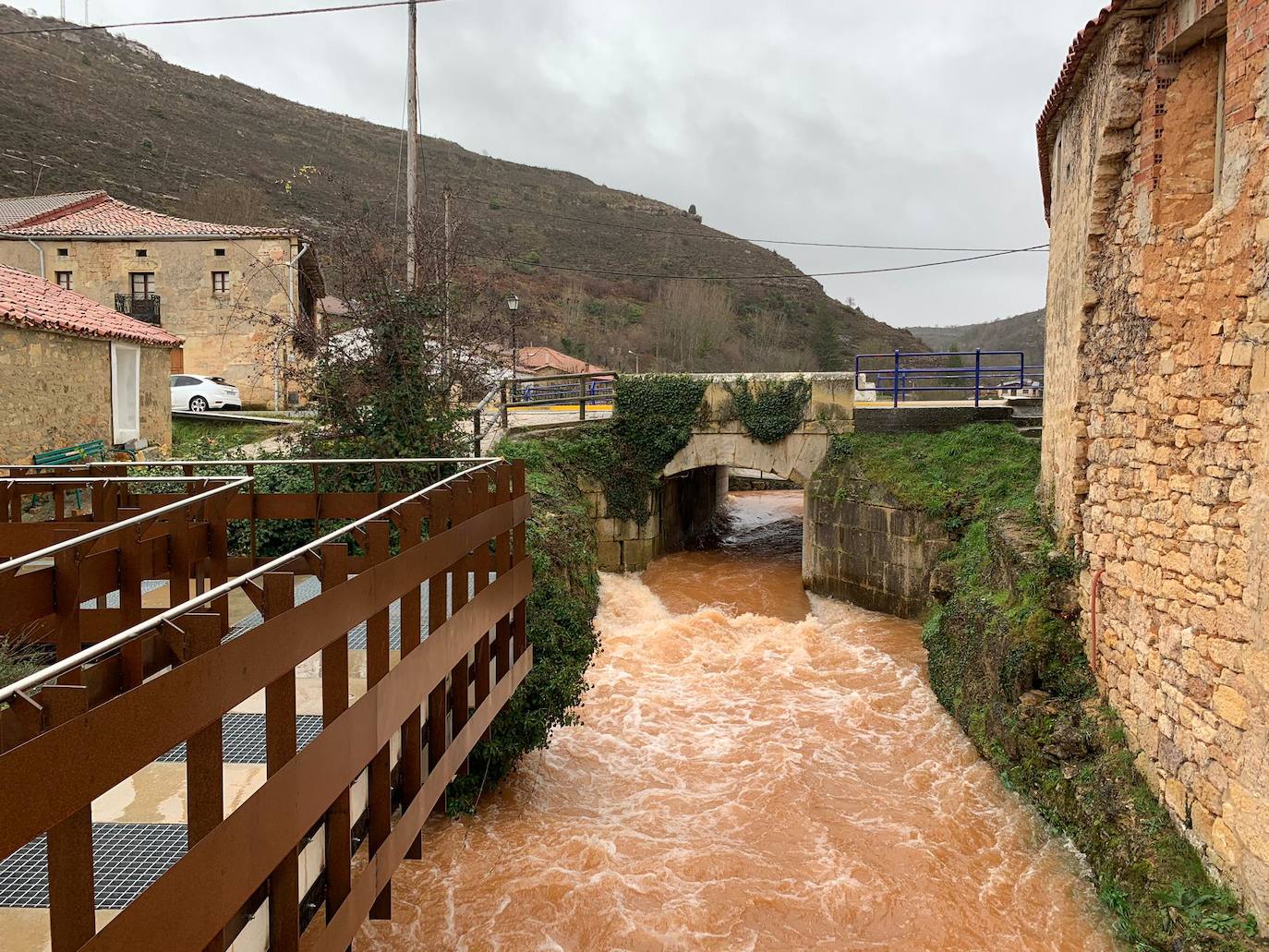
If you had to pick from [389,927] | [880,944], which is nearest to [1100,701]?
[880,944]

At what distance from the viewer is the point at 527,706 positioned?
301 inches

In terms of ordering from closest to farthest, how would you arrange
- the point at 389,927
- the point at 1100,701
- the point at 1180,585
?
1. the point at 1180,585
2. the point at 389,927
3. the point at 1100,701

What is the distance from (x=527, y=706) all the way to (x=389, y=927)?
2123 millimetres

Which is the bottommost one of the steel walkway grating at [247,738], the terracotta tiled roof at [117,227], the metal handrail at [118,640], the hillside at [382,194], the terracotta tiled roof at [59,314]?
the steel walkway grating at [247,738]

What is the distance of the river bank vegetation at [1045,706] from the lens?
5246 mm

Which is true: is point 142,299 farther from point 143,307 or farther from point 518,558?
point 518,558

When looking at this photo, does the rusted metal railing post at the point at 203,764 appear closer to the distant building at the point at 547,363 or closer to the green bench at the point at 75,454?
the green bench at the point at 75,454

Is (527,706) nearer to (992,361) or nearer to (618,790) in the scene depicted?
(618,790)

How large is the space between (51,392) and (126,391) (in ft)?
5.59

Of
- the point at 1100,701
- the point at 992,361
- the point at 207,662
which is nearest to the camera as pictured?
the point at 207,662

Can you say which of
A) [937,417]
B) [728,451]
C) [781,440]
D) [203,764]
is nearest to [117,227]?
[728,451]

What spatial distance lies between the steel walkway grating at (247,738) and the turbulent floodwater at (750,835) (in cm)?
254

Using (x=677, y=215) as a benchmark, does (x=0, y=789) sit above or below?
below

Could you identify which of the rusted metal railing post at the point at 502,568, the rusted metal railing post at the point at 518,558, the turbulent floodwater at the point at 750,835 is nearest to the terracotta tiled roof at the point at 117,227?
the turbulent floodwater at the point at 750,835
